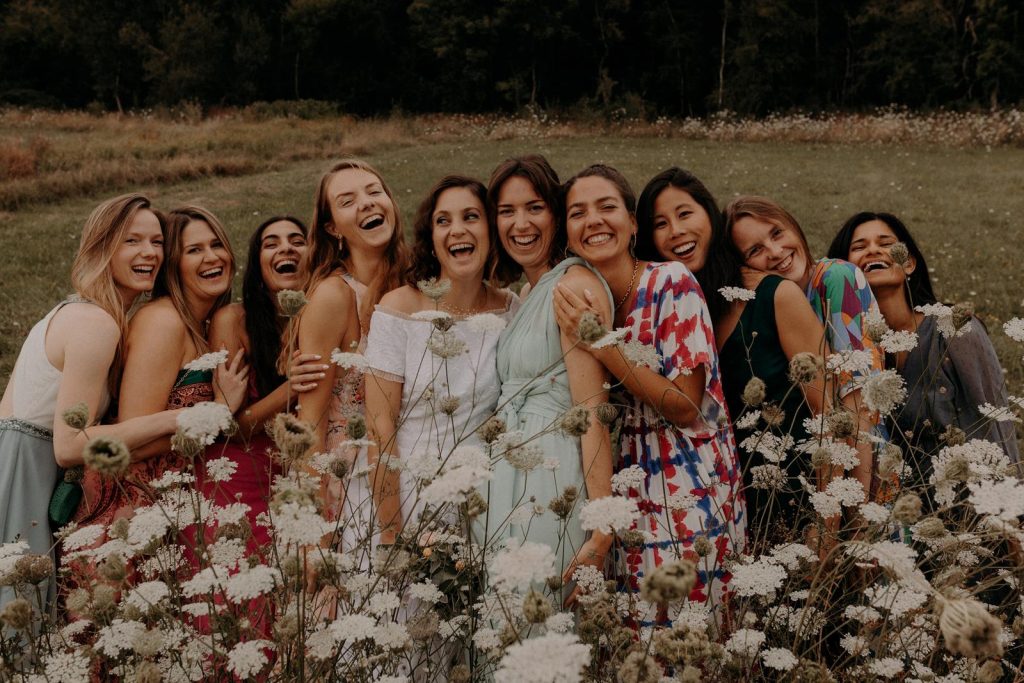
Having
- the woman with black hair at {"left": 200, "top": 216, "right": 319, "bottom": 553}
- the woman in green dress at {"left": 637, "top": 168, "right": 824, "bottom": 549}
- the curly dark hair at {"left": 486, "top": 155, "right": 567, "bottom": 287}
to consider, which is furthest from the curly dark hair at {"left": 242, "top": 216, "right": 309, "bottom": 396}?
the woman in green dress at {"left": 637, "top": 168, "right": 824, "bottom": 549}

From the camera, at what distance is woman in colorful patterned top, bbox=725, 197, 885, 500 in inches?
118

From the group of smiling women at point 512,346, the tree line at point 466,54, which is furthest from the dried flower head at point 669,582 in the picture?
the tree line at point 466,54

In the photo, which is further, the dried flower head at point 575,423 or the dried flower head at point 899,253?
the dried flower head at point 899,253

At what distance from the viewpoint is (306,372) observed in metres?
3.32

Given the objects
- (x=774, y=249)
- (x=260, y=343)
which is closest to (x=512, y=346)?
(x=774, y=249)

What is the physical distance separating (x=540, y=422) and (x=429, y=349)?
0.54 meters

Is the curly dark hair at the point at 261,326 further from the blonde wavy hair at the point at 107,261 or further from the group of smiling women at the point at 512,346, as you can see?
the blonde wavy hair at the point at 107,261

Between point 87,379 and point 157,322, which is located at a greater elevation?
point 157,322

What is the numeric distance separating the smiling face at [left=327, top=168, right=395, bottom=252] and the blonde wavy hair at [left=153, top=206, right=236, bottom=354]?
571mm

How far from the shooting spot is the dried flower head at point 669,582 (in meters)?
1.32

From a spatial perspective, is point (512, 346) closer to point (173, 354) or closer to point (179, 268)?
point (173, 354)

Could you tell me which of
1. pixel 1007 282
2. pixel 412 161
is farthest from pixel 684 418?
pixel 412 161

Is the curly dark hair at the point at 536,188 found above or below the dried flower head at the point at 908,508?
above

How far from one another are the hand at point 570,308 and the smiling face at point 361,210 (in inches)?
51.6
